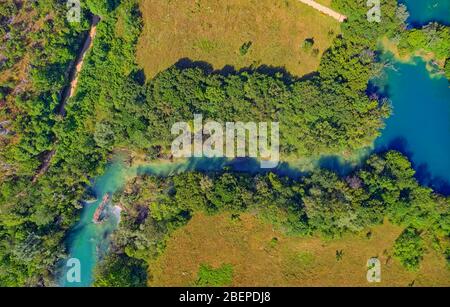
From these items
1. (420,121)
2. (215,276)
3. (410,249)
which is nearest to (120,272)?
(215,276)

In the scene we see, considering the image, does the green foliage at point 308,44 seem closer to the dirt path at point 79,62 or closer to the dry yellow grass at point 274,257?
the dry yellow grass at point 274,257

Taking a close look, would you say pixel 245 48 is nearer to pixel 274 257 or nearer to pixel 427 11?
pixel 427 11

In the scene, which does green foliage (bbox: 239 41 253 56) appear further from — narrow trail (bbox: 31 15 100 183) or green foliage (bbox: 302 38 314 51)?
narrow trail (bbox: 31 15 100 183)

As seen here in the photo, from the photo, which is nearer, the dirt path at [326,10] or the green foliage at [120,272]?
the green foliage at [120,272]

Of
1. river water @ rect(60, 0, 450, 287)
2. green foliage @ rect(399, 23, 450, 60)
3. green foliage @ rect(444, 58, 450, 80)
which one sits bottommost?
river water @ rect(60, 0, 450, 287)

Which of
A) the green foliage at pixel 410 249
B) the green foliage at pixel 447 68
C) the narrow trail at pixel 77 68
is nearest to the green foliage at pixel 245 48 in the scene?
the narrow trail at pixel 77 68

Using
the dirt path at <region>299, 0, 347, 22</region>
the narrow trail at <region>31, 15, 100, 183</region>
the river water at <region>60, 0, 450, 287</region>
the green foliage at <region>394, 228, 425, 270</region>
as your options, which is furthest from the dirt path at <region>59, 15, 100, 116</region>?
the green foliage at <region>394, 228, 425, 270</region>

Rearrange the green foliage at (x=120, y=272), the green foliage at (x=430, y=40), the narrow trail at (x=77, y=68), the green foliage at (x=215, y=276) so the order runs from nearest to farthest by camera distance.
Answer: the green foliage at (x=120, y=272), the green foliage at (x=430, y=40), the green foliage at (x=215, y=276), the narrow trail at (x=77, y=68)
